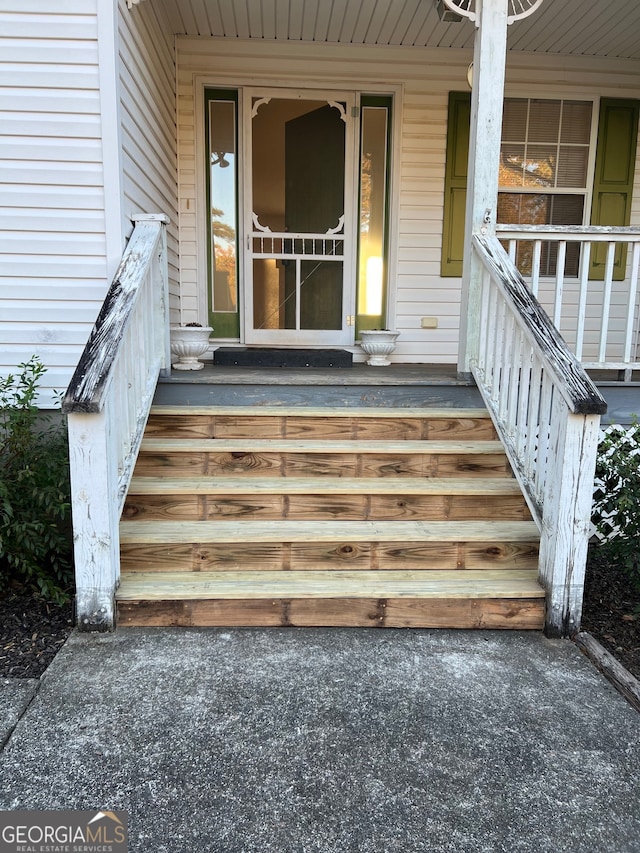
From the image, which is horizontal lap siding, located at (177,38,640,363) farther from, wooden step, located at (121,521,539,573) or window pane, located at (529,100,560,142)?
wooden step, located at (121,521,539,573)

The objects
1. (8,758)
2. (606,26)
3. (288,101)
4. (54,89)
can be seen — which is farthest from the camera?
(288,101)

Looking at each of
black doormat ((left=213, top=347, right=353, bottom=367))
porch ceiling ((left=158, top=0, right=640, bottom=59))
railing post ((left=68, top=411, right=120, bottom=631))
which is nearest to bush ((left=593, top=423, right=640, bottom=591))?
railing post ((left=68, top=411, right=120, bottom=631))

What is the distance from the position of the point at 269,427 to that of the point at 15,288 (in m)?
1.51

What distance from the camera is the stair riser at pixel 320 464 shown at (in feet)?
9.11

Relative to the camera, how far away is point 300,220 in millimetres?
4793

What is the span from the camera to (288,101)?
4637 mm

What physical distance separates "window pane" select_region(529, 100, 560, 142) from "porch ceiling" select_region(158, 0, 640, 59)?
37 cm

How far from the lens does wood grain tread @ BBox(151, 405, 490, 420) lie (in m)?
2.95

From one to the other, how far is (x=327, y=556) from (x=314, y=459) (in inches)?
21.3

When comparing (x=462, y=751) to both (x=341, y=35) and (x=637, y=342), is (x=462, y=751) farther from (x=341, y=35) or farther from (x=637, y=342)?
(x=341, y=35)

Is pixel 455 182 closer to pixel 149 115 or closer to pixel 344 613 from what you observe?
pixel 149 115

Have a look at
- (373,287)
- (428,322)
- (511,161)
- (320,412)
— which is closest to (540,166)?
(511,161)

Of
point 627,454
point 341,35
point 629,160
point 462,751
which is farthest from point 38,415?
point 629,160

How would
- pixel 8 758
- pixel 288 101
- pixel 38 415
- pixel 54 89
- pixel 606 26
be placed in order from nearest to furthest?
pixel 8 758
pixel 54 89
pixel 38 415
pixel 606 26
pixel 288 101
